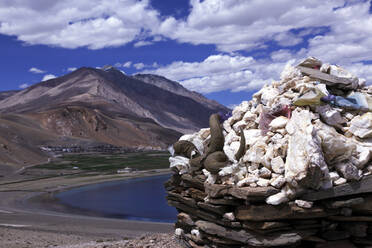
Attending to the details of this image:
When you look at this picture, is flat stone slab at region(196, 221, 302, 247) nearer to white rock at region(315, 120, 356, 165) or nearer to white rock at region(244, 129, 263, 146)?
white rock at region(315, 120, 356, 165)

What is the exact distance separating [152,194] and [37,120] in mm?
83985

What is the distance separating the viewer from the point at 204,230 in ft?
28.6

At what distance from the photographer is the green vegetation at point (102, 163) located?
78.9 metres

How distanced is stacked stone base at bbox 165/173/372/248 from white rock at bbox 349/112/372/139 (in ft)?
3.15

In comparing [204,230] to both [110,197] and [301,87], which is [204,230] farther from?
[110,197]

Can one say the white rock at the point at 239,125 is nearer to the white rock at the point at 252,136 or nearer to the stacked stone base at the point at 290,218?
the white rock at the point at 252,136

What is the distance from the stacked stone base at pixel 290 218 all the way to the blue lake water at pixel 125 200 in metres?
29.4

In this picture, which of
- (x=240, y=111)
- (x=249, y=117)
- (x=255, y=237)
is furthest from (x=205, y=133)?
(x=255, y=237)

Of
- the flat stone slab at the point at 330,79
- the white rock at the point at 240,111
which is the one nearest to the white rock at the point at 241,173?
the white rock at the point at 240,111

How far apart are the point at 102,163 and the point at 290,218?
82926 mm

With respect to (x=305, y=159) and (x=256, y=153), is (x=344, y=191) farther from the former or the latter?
(x=256, y=153)

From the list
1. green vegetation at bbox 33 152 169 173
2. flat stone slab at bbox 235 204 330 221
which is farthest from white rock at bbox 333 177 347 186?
green vegetation at bbox 33 152 169 173

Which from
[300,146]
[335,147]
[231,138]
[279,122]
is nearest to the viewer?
[300,146]

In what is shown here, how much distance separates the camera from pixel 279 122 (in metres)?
8.38
